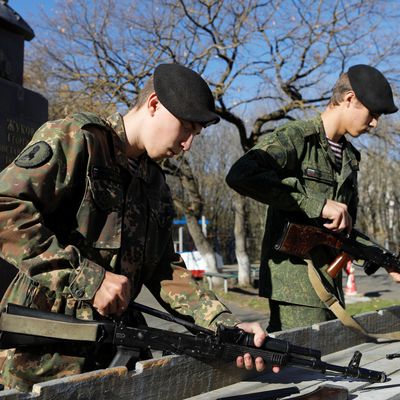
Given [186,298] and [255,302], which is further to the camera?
[255,302]

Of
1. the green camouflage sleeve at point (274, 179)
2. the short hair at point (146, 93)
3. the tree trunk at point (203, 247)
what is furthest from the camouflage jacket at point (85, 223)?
the tree trunk at point (203, 247)

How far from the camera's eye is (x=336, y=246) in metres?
2.91

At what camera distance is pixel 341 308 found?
2779 mm

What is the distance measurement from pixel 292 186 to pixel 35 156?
139 centimetres

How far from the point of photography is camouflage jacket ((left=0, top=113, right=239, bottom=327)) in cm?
170

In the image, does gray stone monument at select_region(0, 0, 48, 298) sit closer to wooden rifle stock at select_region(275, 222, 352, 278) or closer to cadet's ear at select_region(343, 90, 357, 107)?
wooden rifle stock at select_region(275, 222, 352, 278)

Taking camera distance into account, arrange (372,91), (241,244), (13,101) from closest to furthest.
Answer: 1. (372,91)
2. (13,101)
3. (241,244)

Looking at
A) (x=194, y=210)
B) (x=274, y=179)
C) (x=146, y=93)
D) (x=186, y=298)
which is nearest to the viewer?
(x=146, y=93)

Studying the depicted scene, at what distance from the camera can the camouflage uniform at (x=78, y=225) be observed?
170cm

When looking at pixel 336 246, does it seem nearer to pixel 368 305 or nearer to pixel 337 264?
pixel 337 264

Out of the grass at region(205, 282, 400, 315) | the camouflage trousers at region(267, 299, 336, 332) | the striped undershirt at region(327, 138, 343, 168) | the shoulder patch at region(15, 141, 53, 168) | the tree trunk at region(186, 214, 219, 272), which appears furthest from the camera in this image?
the tree trunk at region(186, 214, 219, 272)

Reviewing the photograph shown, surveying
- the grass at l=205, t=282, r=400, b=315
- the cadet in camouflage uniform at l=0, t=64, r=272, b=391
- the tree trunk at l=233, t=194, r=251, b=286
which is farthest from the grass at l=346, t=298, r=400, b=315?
the cadet in camouflage uniform at l=0, t=64, r=272, b=391

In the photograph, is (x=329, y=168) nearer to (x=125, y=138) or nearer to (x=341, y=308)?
(x=341, y=308)

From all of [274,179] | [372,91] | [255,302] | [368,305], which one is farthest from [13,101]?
[368,305]
